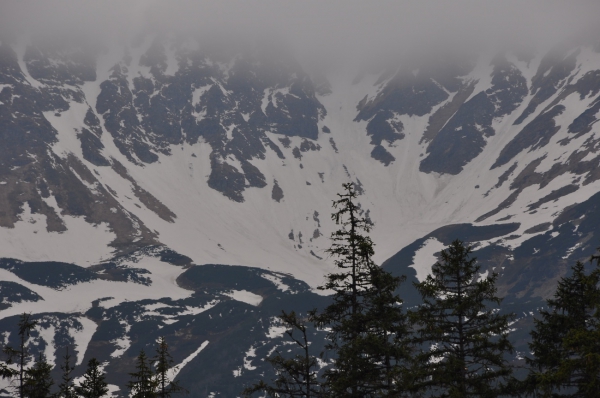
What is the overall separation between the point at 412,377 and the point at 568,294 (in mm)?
8411

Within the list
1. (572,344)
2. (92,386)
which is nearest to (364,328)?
(572,344)

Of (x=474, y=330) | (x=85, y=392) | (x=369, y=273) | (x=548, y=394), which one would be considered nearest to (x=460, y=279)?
(x=474, y=330)

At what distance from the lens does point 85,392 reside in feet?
138

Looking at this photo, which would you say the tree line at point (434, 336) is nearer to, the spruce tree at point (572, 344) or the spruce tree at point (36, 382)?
the spruce tree at point (572, 344)

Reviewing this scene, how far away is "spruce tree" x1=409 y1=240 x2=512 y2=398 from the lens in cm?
3105

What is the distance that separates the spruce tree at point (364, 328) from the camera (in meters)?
33.4

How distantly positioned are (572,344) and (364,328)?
10085mm

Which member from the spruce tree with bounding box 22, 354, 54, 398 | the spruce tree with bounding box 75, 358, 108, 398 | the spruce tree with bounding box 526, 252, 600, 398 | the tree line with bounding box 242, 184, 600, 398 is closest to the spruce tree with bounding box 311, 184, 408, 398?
the tree line with bounding box 242, 184, 600, 398

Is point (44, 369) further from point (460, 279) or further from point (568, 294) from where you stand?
point (568, 294)

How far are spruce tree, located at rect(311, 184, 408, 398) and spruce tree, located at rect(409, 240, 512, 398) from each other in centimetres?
153

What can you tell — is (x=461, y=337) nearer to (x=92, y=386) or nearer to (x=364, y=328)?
(x=364, y=328)

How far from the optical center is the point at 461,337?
3228cm

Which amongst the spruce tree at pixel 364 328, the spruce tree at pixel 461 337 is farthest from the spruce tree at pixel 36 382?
the spruce tree at pixel 461 337

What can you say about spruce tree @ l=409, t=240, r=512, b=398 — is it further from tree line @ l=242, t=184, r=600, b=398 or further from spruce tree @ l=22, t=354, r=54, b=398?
spruce tree @ l=22, t=354, r=54, b=398
